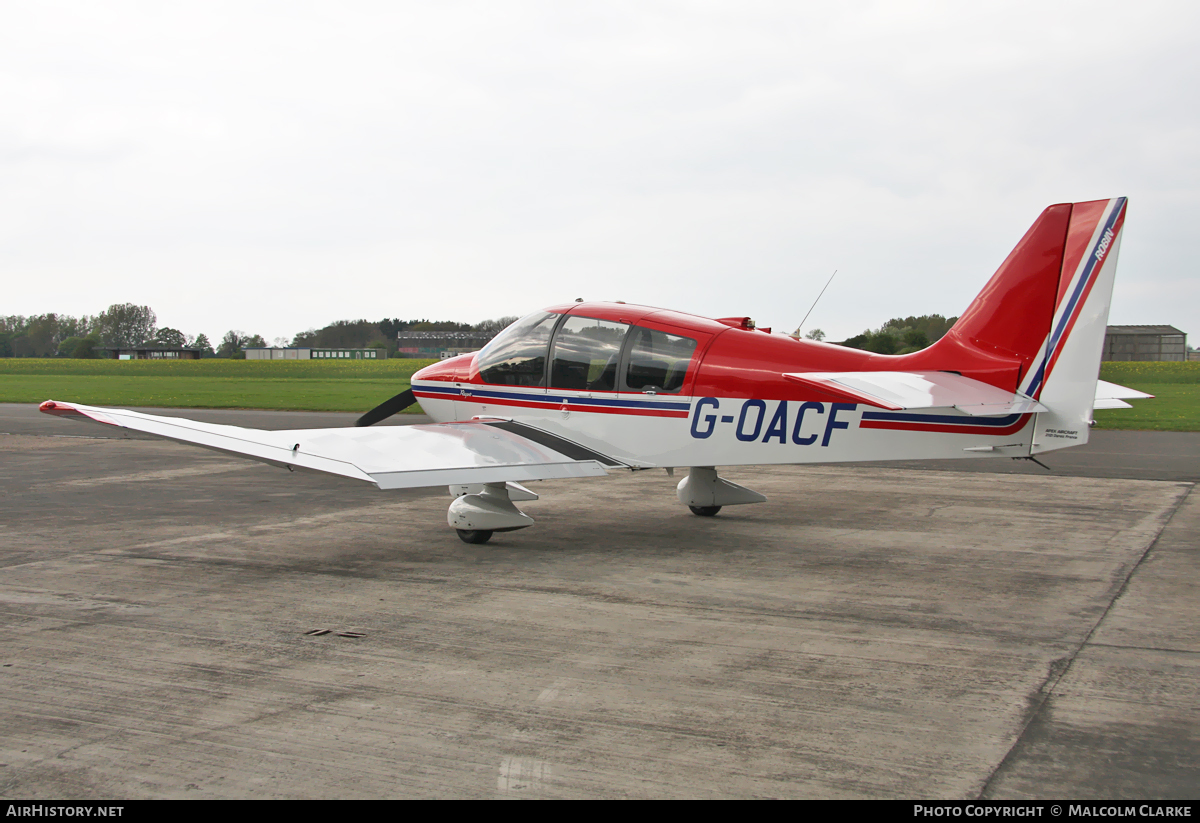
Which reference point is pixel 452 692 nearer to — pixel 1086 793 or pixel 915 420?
pixel 1086 793

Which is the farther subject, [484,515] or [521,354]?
[521,354]

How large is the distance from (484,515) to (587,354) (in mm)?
1934

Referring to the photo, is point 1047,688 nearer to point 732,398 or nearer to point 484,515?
point 732,398

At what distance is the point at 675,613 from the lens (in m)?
6.19

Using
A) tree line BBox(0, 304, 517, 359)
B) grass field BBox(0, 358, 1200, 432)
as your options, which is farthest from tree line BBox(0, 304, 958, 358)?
grass field BBox(0, 358, 1200, 432)

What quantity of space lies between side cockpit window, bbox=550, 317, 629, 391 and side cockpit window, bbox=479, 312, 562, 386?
0.17m

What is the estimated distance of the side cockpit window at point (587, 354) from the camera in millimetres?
8836

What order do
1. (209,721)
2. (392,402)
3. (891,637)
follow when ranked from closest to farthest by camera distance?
(209,721) → (891,637) → (392,402)

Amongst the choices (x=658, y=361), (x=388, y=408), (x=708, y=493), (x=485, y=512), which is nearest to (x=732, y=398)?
(x=658, y=361)

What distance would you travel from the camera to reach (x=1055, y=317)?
7.40 metres

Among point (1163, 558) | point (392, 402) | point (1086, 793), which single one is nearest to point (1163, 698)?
point (1086, 793)

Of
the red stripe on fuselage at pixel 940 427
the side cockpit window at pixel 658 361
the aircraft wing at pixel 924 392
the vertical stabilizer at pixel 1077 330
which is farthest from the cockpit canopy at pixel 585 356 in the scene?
the vertical stabilizer at pixel 1077 330

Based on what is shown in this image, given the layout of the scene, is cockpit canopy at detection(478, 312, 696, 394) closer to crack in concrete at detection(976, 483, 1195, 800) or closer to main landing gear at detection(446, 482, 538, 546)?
main landing gear at detection(446, 482, 538, 546)

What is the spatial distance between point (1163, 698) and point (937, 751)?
1.54 meters
